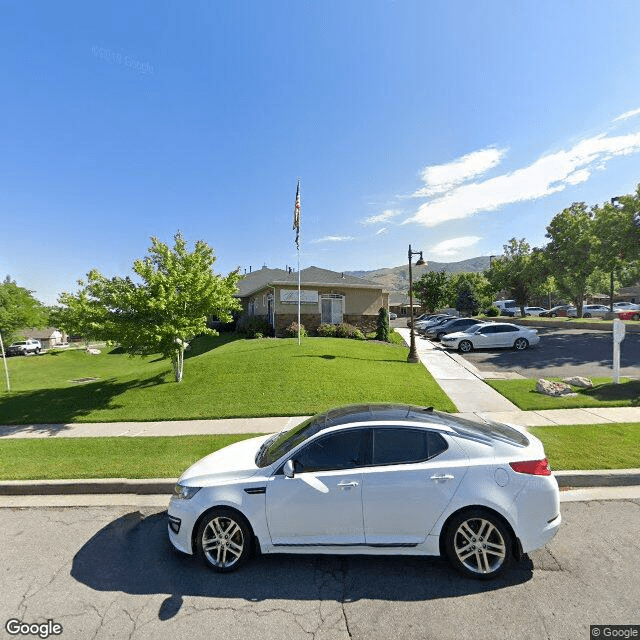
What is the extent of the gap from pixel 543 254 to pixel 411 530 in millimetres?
35890

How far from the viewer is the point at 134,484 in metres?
5.32

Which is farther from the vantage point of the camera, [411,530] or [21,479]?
[21,479]

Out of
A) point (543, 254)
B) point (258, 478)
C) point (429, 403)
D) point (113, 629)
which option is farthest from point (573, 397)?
point (543, 254)

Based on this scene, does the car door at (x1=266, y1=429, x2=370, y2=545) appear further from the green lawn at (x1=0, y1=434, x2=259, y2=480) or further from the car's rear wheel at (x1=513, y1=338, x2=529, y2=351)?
the car's rear wheel at (x1=513, y1=338, x2=529, y2=351)

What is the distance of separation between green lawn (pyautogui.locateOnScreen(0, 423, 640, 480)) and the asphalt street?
1.55 metres

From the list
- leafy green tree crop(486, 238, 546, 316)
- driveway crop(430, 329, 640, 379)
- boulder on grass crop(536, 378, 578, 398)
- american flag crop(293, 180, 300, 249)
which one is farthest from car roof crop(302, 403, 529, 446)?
leafy green tree crop(486, 238, 546, 316)

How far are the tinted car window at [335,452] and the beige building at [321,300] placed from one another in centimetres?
1761

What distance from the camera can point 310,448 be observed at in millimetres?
3678

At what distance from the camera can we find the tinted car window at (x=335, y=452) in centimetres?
358

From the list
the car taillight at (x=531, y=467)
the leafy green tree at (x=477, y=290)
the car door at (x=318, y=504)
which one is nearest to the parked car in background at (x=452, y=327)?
the car taillight at (x=531, y=467)

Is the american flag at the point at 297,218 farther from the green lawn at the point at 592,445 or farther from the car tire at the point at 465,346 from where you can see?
the green lawn at the point at 592,445

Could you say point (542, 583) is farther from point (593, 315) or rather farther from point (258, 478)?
point (593, 315)

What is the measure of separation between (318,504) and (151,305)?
28.3ft

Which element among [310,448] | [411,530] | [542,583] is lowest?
[542,583]
